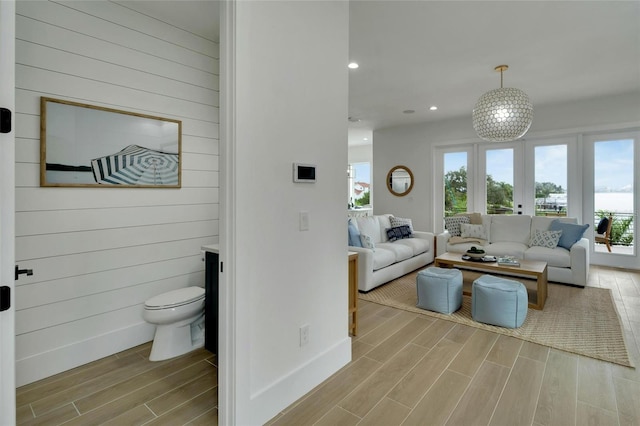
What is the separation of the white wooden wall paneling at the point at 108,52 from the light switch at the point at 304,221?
1.87 meters

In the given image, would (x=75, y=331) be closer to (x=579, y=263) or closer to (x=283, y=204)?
(x=283, y=204)

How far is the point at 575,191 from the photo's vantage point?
5.54m

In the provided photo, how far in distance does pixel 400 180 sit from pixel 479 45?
424 cm

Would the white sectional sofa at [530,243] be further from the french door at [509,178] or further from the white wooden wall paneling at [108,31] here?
the white wooden wall paneling at [108,31]

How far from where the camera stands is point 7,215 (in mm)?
1015

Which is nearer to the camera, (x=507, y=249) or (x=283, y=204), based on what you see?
(x=283, y=204)

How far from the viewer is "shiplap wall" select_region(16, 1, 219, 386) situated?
2154 millimetres

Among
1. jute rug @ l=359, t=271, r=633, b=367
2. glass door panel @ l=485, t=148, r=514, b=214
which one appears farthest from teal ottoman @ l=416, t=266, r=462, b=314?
glass door panel @ l=485, t=148, r=514, b=214

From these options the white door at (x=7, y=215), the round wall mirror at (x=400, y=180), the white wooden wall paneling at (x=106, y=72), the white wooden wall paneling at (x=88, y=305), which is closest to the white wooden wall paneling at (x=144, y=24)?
the white wooden wall paneling at (x=106, y=72)

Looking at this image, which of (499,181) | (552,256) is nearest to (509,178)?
(499,181)

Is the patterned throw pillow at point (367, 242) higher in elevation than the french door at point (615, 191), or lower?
lower

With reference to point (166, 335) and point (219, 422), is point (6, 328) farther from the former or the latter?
point (166, 335)

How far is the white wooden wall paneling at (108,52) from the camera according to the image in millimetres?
2139

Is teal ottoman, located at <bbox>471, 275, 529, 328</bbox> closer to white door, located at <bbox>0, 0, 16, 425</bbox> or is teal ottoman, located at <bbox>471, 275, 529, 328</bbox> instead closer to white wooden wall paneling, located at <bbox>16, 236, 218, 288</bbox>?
white wooden wall paneling, located at <bbox>16, 236, 218, 288</bbox>
